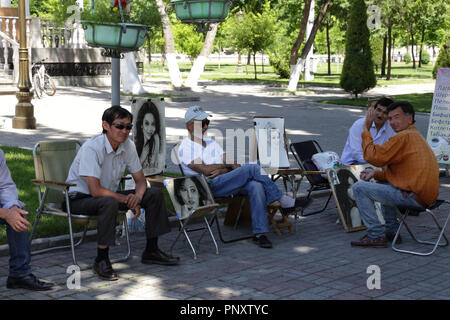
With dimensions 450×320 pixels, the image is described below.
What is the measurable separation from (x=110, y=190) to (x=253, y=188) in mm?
1537

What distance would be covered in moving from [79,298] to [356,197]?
3041 mm

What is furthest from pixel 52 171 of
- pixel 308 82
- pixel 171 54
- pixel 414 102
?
pixel 308 82

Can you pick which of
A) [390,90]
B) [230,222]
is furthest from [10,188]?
[390,90]

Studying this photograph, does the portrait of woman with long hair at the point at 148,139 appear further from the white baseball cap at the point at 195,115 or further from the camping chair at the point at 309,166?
the camping chair at the point at 309,166

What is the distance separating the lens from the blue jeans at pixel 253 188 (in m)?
6.96

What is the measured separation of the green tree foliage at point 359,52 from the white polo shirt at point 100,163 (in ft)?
67.7

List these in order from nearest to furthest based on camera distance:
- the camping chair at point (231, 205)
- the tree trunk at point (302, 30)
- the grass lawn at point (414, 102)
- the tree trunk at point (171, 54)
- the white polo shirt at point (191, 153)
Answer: the camping chair at point (231, 205) → the white polo shirt at point (191, 153) → the grass lawn at point (414, 102) → the tree trunk at point (171, 54) → the tree trunk at point (302, 30)

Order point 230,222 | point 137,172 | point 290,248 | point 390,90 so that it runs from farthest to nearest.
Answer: point 390,90 < point 230,222 < point 290,248 < point 137,172

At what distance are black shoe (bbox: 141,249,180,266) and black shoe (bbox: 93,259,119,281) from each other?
0.49 meters

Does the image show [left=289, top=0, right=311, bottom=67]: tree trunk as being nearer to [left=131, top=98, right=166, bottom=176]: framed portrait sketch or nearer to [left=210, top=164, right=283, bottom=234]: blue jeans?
[left=131, top=98, right=166, bottom=176]: framed portrait sketch

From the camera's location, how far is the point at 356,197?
7000 millimetres

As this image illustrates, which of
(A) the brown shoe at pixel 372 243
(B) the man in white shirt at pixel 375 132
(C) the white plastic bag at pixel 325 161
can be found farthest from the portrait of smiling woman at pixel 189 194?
(B) the man in white shirt at pixel 375 132

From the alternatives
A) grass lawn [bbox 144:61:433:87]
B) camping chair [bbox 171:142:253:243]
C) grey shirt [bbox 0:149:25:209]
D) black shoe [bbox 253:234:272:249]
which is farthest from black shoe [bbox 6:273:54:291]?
grass lawn [bbox 144:61:433:87]
